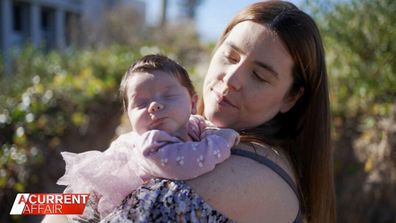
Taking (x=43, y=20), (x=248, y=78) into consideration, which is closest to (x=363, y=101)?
(x=248, y=78)

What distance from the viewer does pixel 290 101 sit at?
1.95 m

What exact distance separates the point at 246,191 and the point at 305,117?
1.75 feet

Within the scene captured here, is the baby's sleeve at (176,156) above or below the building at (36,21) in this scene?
above

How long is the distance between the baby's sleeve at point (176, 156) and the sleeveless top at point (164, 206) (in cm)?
3

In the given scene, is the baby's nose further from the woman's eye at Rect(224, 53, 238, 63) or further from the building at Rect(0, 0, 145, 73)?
the building at Rect(0, 0, 145, 73)

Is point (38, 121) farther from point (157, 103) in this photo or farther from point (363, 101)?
point (157, 103)

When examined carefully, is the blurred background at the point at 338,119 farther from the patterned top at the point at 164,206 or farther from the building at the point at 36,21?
the building at the point at 36,21

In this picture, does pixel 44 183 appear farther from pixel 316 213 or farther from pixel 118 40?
pixel 118 40

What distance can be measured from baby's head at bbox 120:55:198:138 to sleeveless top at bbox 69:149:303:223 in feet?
0.59

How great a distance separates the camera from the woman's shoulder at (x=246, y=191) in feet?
4.91

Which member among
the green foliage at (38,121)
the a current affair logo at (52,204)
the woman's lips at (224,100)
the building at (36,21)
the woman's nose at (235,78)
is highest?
the woman's nose at (235,78)

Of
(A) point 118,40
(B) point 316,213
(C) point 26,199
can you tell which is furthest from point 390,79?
(A) point 118,40

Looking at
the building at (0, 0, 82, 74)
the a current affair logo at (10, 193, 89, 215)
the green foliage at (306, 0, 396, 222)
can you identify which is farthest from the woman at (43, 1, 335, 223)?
the building at (0, 0, 82, 74)

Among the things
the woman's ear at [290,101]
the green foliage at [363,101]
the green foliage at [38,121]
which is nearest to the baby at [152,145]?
the woman's ear at [290,101]
